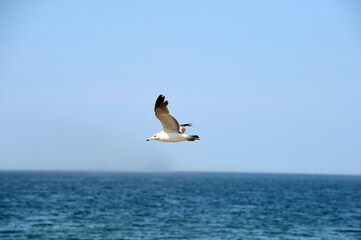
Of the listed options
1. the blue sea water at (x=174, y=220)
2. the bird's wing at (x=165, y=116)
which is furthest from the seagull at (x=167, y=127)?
the blue sea water at (x=174, y=220)

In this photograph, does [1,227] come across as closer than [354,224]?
Yes

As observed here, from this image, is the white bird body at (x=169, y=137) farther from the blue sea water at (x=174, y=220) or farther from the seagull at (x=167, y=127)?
the blue sea water at (x=174, y=220)

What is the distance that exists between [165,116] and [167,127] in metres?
0.64

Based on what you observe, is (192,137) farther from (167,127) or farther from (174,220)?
(174,220)

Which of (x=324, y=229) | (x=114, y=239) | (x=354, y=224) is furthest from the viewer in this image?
(x=354, y=224)

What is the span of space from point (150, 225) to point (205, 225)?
174 inches

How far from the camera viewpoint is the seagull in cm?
1384

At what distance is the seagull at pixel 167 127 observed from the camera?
13.8 meters

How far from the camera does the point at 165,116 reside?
14141mm

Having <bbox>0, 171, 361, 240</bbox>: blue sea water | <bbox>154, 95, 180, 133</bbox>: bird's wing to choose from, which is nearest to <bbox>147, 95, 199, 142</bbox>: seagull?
<bbox>154, 95, 180, 133</bbox>: bird's wing

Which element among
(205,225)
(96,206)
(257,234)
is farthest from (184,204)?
(257,234)

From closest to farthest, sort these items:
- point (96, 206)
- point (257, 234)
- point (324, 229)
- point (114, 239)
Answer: point (114, 239)
point (257, 234)
point (324, 229)
point (96, 206)

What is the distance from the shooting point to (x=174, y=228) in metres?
41.3

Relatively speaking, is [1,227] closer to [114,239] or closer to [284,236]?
[114,239]
